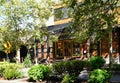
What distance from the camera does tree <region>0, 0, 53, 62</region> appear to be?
31156 millimetres

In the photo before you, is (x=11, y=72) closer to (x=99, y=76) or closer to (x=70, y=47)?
(x=99, y=76)

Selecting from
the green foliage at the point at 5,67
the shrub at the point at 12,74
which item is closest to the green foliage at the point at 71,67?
the shrub at the point at 12,74

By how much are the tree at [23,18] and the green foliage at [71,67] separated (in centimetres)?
1344

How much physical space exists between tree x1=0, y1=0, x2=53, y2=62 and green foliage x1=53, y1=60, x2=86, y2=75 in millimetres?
13444

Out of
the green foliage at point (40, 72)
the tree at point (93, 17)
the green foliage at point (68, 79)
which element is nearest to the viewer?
the tree at point (93, 17)

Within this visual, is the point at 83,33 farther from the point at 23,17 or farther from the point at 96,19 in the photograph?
the point at 23,17

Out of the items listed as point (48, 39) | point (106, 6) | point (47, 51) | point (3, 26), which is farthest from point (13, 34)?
point (106, 6)

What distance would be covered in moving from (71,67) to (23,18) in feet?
48.0

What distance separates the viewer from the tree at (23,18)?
31.2 m

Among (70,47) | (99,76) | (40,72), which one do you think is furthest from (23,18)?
(99,76)

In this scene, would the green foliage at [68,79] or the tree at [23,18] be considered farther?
the tree at [23,18]

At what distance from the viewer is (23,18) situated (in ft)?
104

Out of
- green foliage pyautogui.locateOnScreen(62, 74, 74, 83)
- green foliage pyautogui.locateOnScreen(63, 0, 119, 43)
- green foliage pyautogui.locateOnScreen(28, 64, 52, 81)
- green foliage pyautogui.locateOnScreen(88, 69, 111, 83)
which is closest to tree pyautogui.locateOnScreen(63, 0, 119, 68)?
green foliage pyautogui.locateOnScreen(63, 0, 119, 43)

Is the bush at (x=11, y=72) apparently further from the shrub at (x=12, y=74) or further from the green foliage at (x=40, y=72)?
the green foliage at (x=40, y=72)
